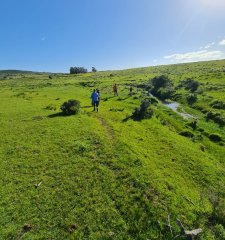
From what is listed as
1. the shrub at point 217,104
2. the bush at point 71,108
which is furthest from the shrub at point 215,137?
the bush at point 71,108

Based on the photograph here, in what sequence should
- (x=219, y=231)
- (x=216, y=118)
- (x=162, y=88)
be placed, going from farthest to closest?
(x=162, y=88) < (x=216, y=118) < (x=219, y=231)

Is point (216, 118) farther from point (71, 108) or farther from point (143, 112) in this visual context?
point (71, 108)

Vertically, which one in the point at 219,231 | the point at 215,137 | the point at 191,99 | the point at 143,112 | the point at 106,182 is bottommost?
the point at 191,99

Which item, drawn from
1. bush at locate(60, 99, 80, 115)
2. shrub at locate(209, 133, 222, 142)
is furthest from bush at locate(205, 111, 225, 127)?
bush at locate(60, 99, 80, 115)

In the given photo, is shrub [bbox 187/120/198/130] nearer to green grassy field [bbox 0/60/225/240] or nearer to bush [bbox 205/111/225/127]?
bush [bbox 205/111/225/127]

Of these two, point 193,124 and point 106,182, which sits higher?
point 106,182

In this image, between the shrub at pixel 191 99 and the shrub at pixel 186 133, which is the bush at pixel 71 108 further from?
the shrub at pixel 191 99

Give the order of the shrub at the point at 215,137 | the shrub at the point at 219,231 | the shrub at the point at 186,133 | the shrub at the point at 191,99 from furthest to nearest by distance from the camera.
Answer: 1. the shrub at the point at 191,99
2. the shrub at the point at 186,133
3. the shrub at the point at 215,137
4. the shrub at the point at 219,231

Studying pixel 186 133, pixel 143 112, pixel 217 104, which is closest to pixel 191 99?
pixel 217 104

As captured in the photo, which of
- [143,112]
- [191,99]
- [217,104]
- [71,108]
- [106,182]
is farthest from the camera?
[191,99]

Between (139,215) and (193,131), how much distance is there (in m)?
19.7

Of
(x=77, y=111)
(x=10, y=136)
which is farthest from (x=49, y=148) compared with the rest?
(x=77, y=111)

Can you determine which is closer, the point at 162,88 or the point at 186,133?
the point at 186,133

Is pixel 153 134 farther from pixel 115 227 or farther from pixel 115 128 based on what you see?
pixel 115 227
